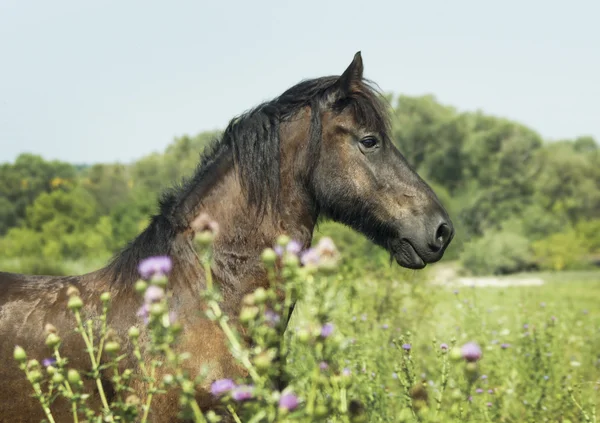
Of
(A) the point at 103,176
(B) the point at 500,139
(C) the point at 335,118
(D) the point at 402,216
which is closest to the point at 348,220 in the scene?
(D) the point at 402,216

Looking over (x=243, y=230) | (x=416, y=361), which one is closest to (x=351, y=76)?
(x=243, y=230)

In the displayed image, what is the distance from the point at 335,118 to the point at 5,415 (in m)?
2.20

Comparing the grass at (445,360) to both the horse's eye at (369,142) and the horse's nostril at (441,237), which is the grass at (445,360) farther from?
the horse's eye at (369,142)

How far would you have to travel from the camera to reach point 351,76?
139 inches

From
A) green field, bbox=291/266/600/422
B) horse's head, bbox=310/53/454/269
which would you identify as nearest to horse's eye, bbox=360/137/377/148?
horse's head, bbox=310/53/454/269

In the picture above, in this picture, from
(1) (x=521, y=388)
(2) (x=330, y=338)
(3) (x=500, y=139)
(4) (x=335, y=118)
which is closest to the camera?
(2) (x=330, y=338)

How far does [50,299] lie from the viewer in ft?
Result: 10.6

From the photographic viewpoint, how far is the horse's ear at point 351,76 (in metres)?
3.47

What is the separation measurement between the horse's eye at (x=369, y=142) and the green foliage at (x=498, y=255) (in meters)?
39.1

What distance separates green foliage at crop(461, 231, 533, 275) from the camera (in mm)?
42406

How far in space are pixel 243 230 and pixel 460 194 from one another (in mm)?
49798

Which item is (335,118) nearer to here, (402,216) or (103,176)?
(402,216)

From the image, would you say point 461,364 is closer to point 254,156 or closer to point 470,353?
point 470,353

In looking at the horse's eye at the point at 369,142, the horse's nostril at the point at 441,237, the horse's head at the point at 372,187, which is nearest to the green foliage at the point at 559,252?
the horse's nostril at the point at 441,237
